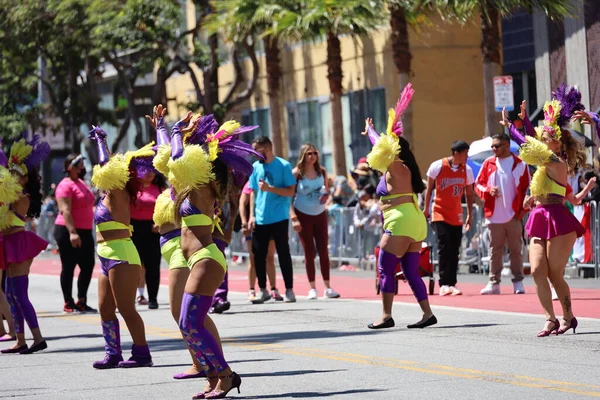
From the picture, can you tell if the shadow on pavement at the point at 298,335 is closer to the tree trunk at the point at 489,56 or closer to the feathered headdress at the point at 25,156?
the feathered headdress at the point at 25,156

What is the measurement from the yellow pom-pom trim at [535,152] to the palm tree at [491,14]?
12753 mm

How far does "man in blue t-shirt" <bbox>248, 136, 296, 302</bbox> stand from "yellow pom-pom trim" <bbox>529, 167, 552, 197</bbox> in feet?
16.4

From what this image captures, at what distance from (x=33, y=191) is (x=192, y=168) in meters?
4.43

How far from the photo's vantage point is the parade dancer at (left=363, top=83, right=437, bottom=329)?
1285 centimetres

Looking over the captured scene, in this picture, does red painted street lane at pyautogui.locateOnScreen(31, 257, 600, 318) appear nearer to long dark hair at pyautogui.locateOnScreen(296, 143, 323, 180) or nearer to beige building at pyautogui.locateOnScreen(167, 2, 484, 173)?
long dark hair at pyautogui.locateOnScreen(296, 143, 323, 180)

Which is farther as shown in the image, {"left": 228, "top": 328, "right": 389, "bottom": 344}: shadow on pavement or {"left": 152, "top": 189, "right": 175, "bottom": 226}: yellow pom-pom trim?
{"left": 228, "top": 328, "right": 389, "bottom": 344}: shadow on pavement

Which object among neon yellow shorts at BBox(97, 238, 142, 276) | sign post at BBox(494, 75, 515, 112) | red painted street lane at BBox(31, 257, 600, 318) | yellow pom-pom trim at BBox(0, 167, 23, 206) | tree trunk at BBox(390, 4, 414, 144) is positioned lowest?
red painted street lane at BBox(31, 257, 600, 318)

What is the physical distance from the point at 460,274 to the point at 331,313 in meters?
6.52

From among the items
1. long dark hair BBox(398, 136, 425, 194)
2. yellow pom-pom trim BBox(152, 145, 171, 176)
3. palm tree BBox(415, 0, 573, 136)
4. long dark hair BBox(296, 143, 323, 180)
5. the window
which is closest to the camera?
yellow pom-pom trim BBox(152, 145, 171, 176)

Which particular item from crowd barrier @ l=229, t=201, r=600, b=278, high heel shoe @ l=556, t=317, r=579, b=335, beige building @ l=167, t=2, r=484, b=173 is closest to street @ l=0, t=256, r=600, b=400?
high heel shoe @ l=556, t=317, r=579, b=335

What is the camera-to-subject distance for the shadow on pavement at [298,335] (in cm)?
1272

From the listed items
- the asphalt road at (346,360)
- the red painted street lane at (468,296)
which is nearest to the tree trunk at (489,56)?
the red painted street lane at (468,296)

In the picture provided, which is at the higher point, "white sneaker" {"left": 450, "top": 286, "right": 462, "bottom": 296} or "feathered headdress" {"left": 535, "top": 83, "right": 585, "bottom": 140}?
"feathered headdress" {"left": 535, "top": 83, "right": 585, "bottom": 140}

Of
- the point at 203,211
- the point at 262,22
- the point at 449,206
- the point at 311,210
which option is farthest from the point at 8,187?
the point at 262,22
